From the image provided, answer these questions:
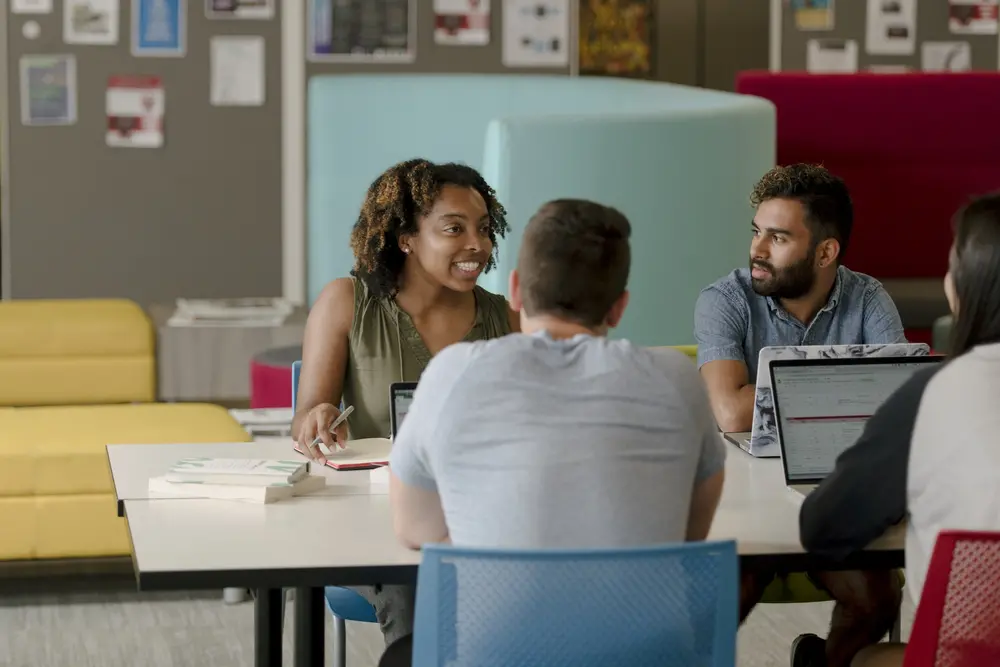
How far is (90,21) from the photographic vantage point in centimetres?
635

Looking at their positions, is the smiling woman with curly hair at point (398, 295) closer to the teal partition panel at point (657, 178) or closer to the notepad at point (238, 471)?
the notepad at point (238, 471)

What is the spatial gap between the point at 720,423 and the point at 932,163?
346 centimetres

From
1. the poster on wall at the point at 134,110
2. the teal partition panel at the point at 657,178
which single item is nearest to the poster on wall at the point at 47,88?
the poster on wall at the point at 134,110

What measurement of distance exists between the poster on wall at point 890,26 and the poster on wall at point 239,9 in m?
2.78

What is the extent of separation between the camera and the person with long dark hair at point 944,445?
6.57 ft

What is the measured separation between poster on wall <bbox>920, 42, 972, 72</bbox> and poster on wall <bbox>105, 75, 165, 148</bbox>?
350 centimetres

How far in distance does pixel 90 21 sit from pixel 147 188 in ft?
2.34

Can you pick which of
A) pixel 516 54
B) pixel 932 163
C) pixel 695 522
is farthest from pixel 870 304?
pixel 516 54

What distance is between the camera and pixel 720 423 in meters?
3.12

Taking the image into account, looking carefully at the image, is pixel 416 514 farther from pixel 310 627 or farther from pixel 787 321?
pixel 787 321

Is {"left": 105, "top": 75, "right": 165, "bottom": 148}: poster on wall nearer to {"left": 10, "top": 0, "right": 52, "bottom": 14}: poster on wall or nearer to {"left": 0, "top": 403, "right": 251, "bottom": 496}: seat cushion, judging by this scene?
{"left": 10, "top": 0, "right": 52, "bottom": 14}: poster on wall

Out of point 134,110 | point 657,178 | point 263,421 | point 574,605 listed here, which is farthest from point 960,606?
point 134,110

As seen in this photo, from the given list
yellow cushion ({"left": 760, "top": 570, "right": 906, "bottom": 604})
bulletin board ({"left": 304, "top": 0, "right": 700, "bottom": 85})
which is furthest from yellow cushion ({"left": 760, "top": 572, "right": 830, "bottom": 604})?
bulletin board ({"left": 304, "top": 0, "right": 700, "bottom": 85})

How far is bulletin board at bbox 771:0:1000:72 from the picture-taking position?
7207mm
